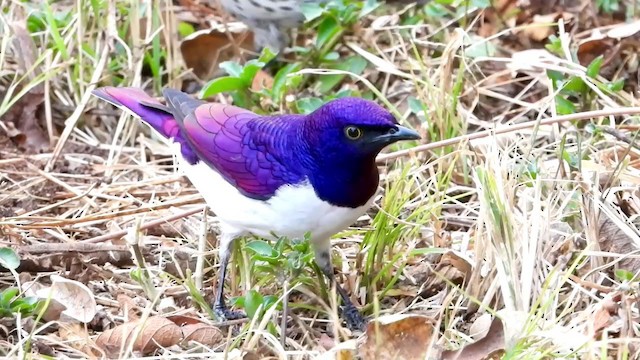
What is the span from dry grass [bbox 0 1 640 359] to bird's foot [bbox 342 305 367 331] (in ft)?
0.19

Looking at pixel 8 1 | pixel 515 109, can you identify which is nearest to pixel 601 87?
pixel 515 109

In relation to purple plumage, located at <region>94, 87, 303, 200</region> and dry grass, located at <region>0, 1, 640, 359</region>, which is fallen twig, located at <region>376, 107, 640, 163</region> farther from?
purple plumage, located at <region>94, 87, 303, 200</region>

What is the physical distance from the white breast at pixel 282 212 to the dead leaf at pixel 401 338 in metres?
0.27

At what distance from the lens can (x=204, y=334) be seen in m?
2.75

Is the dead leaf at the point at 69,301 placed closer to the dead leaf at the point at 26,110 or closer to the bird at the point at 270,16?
the dead leaf at the point at 26,110

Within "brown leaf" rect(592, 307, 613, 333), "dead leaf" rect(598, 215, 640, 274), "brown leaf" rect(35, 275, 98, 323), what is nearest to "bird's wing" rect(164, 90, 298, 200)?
"brown leaf" rect(35, 275, 98, 323)

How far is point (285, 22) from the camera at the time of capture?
4.42m

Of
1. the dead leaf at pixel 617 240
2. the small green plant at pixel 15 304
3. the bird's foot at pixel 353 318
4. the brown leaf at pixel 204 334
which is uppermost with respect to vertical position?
the small green plant at pixel 15 304

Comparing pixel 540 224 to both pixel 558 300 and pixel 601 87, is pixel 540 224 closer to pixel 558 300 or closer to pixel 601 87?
pixel 558 300

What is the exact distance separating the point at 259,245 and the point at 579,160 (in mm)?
959

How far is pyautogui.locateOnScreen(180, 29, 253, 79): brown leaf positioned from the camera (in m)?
4.57

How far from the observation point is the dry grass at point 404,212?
103 inches

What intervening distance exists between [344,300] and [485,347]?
1.65 ft

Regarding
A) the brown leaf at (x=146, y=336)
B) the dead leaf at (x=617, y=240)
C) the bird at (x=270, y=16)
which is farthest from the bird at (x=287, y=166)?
the bird at (x=270, y=16)
